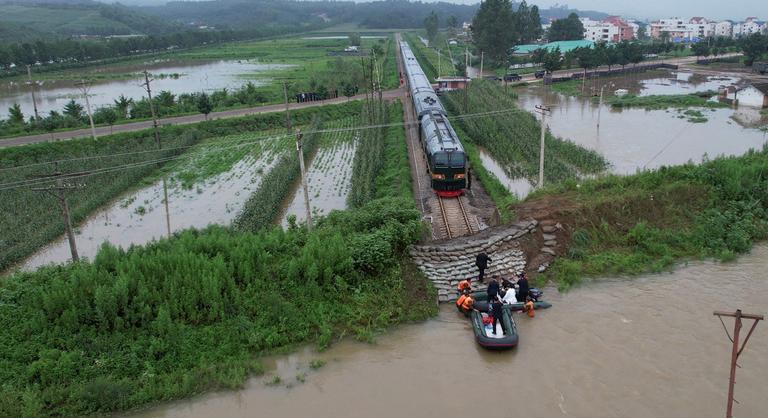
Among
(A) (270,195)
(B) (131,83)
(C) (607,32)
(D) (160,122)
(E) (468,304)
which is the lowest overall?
(E) (468,304)

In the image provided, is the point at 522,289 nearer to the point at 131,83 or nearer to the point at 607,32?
Result: the point at 131,83

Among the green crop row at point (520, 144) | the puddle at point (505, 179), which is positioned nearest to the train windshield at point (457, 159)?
the puddle at point (505, 179)

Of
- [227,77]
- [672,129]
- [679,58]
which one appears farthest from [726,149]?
[679,58]

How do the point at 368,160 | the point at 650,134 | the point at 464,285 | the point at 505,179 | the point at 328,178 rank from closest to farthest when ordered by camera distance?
1. the point at 464,285
2. the point at 505,179
3. the point at 328,178
4. the point at 368,160
5. the point at 650,134

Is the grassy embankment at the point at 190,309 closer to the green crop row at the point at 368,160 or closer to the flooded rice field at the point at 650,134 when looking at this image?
the green crop row at the point at 368,160

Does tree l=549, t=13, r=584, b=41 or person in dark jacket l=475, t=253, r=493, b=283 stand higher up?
tree l=549, t=13, r=584, b=41

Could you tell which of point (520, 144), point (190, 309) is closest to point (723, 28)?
point (520, 144)

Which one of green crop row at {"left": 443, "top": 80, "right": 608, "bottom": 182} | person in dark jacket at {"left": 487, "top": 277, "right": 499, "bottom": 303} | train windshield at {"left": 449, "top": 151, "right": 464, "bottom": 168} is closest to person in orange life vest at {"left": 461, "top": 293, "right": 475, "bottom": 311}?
person in dark jacket at {"left": 487, "top": 277, "right": 499, "bottom": 303}

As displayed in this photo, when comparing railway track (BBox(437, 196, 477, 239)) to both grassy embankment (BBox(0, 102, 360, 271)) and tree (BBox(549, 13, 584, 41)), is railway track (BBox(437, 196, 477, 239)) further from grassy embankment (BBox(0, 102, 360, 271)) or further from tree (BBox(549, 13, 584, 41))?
tree (BBox(549, 13, 584, 41))
